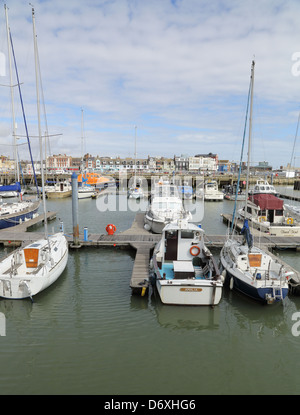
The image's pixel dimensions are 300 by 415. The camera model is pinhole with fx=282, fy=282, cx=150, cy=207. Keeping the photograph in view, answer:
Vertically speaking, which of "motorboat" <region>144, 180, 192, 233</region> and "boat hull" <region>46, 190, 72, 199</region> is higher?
"motorboat" <region>144, 180, 192, 233</region>

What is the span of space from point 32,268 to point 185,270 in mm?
7047

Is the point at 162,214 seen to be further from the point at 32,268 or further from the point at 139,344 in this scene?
the point at 139,344

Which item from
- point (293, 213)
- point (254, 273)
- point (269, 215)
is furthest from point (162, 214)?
point (293, 213)

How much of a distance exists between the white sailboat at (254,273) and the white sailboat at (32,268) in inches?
311

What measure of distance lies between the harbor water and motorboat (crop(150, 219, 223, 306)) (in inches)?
24.6

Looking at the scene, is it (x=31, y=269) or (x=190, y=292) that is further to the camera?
(x=31, y=269)

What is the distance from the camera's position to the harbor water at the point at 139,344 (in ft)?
24.7

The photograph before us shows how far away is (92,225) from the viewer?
2712 cm

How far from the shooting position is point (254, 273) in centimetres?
1188

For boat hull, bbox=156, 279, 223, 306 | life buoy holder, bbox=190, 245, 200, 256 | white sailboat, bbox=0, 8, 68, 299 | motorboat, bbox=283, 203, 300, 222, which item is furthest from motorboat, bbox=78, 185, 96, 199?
boat hull, bbox=156, 279, 223, 306

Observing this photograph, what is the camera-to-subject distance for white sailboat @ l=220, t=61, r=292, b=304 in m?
11.0
